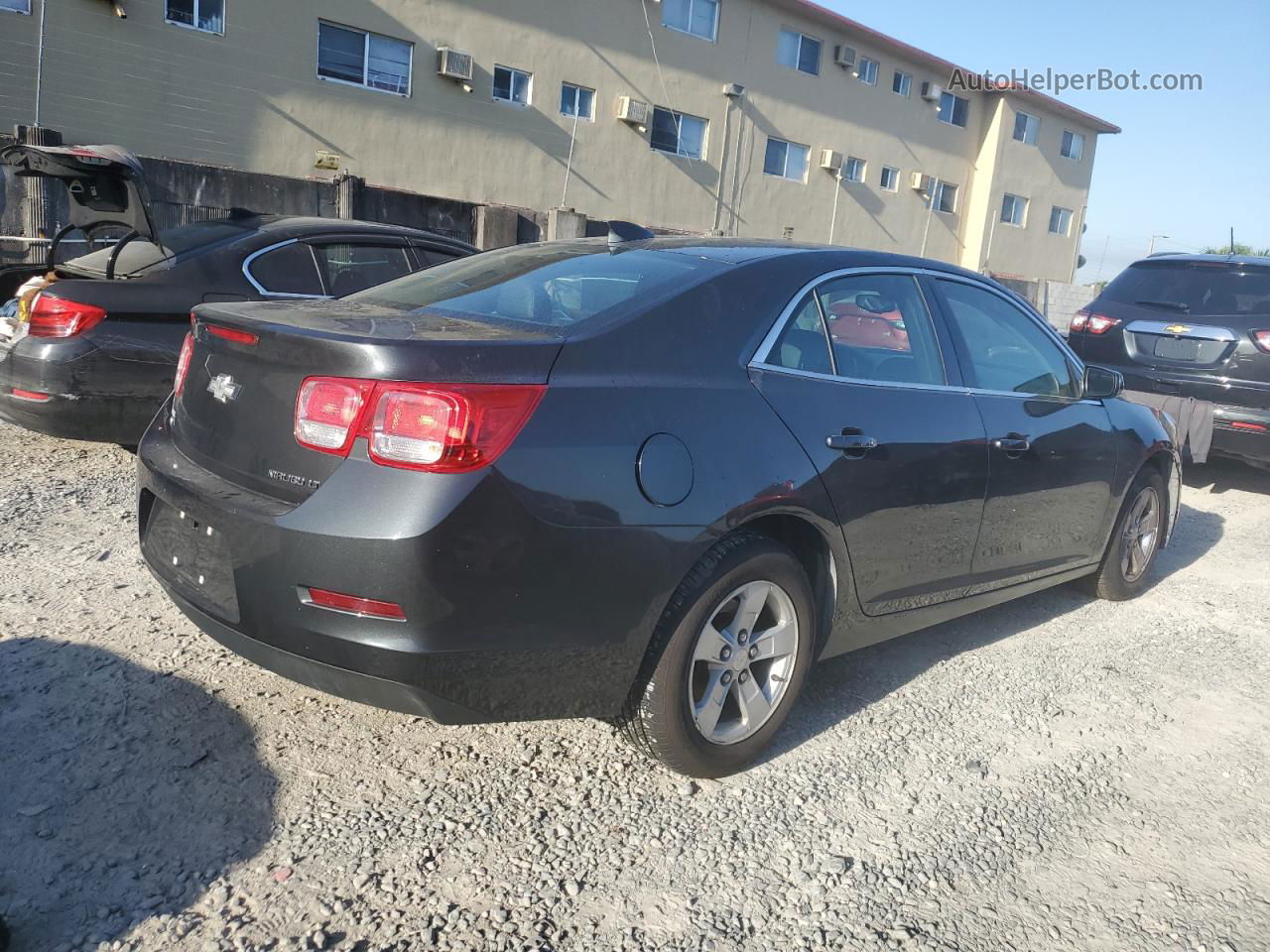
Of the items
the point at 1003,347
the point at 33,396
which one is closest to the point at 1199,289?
the point at 1003,347

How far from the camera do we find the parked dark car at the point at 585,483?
2.44 meters

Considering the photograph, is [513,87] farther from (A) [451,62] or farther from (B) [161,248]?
(B) [161,248]

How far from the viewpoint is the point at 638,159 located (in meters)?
19.9

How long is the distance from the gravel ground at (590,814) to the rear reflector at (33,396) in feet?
4.39

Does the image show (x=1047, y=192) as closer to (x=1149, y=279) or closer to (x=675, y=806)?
(x=1149, y=279)

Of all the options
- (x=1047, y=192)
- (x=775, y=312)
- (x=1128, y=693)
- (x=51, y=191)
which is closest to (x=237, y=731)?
(x=775, y=312)

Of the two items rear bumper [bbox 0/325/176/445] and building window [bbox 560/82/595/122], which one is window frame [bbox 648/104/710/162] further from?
rear bumper [bbox 0/325/176/445]

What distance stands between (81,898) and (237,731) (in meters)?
0.78

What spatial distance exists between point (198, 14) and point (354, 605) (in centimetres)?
1464

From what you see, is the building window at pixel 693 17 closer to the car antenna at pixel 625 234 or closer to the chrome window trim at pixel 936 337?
the chrome window trim at pixel 936 337

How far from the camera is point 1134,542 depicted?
5180 mm

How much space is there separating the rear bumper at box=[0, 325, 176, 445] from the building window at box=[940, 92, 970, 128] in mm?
25396

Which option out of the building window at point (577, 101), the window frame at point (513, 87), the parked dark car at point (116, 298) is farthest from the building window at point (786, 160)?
the parked dark car at point (116, 298)

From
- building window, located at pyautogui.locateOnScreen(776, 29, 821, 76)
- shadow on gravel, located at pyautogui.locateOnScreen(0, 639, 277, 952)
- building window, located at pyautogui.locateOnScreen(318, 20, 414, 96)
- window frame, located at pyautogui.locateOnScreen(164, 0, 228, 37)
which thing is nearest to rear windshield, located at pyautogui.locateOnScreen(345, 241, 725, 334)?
shadow on gravel, located at pyautogui.locateOnScreen(0, 639, 277, 952)
